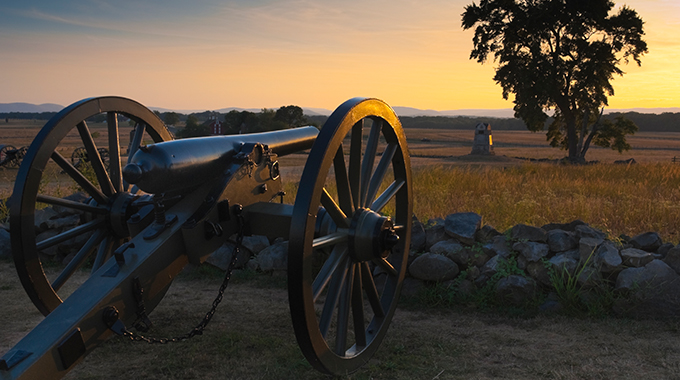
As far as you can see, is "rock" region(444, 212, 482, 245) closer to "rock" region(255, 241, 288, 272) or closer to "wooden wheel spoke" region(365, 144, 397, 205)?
"rock" region(255, 241, 288, 272)

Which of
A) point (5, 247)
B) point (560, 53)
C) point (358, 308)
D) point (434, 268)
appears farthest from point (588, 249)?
point (560, 53)

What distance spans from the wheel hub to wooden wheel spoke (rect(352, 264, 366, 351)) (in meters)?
0.19

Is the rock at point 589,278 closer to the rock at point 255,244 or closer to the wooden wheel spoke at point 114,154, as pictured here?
the rock at point 255,244

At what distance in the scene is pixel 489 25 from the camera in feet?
86.8

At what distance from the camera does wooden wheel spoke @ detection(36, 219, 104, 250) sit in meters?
4.26

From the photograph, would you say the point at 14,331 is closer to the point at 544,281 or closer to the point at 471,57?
the point at 544,281

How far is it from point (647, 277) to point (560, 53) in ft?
75.5

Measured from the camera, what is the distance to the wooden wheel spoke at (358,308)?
3832mm

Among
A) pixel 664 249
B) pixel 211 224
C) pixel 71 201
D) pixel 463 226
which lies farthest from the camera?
pixel 463 226

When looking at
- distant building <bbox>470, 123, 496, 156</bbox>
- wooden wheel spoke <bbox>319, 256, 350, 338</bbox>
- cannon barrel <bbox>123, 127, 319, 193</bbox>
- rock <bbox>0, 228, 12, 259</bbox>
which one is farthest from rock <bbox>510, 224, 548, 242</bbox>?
distant building <bbox>470, 123, 496, 156</bbox>

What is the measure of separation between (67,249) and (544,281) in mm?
5654

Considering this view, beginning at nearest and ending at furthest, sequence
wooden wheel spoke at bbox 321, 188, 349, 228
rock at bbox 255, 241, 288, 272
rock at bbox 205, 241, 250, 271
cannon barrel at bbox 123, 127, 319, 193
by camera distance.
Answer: cannon barrel at bbox 123, 127, 319, 193 → wooden wheel spoke at bbox 321, 188, 349, 228 → rock at bbox 255, 241, 288, 272 → rock at bbox 205, 241, 250, 271

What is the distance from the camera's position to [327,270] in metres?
3.41

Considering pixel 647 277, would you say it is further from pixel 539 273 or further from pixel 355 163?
pixel 355 163
